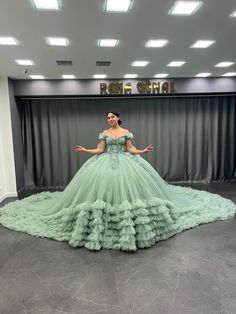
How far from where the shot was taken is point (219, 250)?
251 centimetres

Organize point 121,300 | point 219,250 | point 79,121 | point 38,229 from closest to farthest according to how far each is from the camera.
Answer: point 121,300 → point 219,250 → point 38,229 → point 79,121

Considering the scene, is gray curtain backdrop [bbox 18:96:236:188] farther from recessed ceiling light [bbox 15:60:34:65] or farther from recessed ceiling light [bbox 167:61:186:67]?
recessed ceiling light [bbox 15:60:34:65]

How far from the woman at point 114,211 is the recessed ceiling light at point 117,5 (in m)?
1.31

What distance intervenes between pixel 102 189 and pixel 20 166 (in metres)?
3.10

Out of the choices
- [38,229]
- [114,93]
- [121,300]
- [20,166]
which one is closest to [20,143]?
[20,166]

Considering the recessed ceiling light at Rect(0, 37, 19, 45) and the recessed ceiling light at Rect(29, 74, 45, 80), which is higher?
the recessed ceiling light at Rect(0, 37, 19, 45)

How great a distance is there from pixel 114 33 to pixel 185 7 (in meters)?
0.85

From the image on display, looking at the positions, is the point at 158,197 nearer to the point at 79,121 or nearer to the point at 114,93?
the point at 114,93

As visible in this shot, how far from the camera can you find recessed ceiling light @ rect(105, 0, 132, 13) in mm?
2031

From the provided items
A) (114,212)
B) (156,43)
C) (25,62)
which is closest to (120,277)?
(114,212)

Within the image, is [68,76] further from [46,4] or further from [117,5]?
[117,5]

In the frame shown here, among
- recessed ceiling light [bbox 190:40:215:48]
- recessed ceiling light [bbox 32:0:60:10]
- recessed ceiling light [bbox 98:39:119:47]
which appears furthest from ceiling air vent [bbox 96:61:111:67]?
recessed ceiling light [bbox 32:0:60:10]

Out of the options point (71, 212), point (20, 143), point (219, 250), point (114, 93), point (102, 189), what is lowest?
point (219, 250)

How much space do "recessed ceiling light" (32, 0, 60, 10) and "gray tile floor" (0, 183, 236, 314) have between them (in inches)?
96.8
